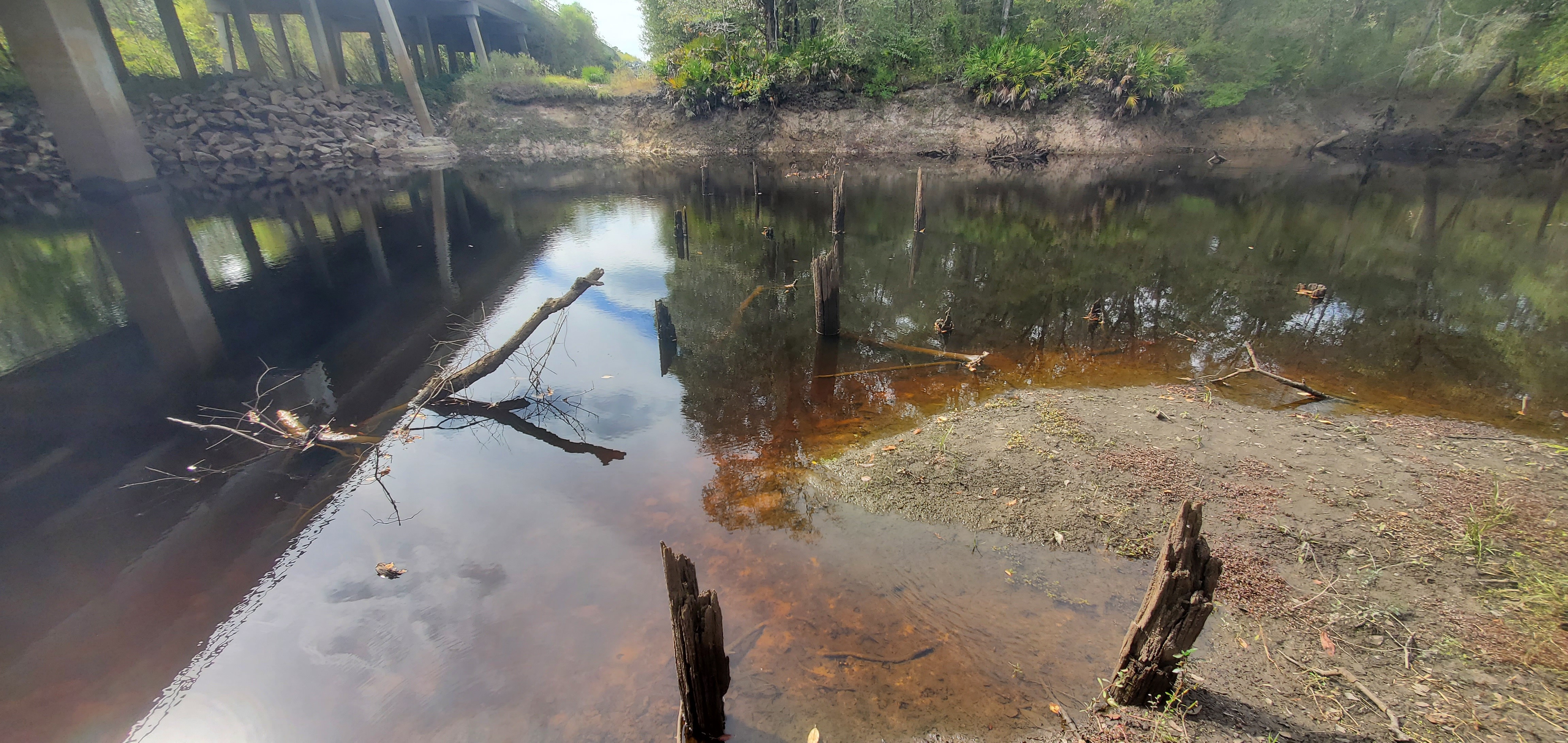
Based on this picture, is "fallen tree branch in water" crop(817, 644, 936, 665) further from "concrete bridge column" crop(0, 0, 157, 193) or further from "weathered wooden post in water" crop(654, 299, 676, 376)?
"concrete bridge column" crop(0, 0, 157, 193)

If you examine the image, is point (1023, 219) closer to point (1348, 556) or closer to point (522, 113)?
point (1348, 556)

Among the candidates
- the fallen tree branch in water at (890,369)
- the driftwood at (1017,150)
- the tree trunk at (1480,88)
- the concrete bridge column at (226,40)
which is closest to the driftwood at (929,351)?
the fallen tree branch in water at (890,369)

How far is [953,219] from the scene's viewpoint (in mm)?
18891

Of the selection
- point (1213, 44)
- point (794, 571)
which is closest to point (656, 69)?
point (1213, 44)

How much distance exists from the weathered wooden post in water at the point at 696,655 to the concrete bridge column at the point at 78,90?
114ft

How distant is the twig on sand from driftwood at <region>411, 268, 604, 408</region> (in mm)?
9197

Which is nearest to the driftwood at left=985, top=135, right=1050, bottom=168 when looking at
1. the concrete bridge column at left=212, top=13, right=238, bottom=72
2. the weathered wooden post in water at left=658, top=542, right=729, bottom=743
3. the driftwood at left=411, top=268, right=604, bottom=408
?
the driftwood at left=411, top=268, right=604, bottom=408

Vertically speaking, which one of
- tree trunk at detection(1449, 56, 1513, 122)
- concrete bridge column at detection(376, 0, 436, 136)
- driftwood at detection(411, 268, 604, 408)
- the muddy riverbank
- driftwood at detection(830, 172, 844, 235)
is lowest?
the muddy riverbank

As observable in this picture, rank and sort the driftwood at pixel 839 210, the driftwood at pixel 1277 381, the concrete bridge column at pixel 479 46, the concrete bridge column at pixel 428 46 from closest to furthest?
the driftwood at pixel 1277 381
the driftwood at pixel 839 210
the concrete bridge column at pixel 479 46
the concrete bridge column at pixel 428 46

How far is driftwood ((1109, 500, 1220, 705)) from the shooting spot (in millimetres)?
2932

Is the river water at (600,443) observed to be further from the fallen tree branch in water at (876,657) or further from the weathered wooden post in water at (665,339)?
the weathered wooden post in water at (665,339)

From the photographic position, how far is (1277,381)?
7.82 metres

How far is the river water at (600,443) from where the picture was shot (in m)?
4.17

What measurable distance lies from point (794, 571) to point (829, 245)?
40.4 ft
